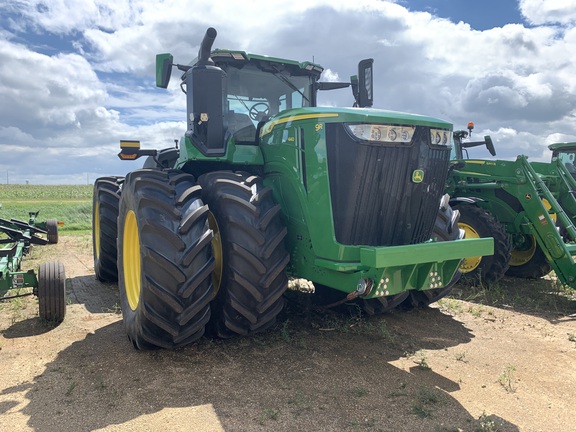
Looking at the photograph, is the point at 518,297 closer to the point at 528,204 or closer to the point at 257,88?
the point at 528,204

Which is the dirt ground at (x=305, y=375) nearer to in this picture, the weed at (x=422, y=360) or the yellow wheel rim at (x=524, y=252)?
the weed at (x=422, y=360)

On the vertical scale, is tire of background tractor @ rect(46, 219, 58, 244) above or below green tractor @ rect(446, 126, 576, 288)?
below

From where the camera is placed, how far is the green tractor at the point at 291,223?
151 inches

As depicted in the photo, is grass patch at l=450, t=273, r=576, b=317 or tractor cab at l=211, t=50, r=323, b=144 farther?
grass patch at l=450, t=273, r=576, b=317

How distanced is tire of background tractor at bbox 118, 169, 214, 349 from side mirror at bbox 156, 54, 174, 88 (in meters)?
1.54

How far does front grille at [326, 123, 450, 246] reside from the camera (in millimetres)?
3898

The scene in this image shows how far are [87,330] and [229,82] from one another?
3043 mm

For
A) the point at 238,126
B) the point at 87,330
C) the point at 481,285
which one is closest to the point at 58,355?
the point at 87,330

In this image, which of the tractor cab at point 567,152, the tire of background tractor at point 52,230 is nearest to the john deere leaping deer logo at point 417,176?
the tractor cab at point 567,152

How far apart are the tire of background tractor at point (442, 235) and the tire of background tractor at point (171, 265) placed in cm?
223

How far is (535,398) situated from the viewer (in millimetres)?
3695

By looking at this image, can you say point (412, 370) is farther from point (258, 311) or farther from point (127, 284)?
point (127, 284)

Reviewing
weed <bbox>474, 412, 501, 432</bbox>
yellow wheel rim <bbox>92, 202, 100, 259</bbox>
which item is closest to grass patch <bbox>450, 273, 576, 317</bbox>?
weed <bbox>474, 412, 501, 432</bbox>

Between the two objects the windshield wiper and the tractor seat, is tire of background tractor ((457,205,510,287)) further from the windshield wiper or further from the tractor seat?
the tractor seat
